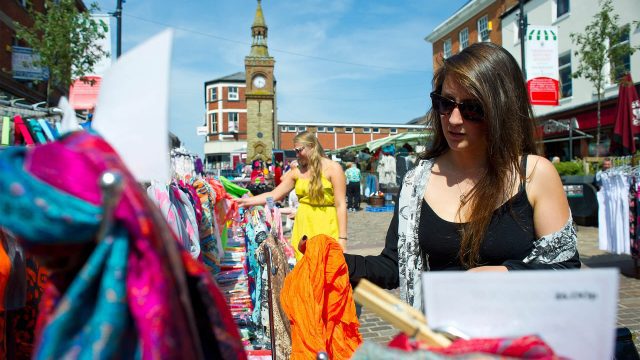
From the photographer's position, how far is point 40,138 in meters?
3.43

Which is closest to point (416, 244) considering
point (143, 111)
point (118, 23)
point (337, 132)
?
point (143, 111)

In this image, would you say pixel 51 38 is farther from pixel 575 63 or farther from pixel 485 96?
pixel 575 63

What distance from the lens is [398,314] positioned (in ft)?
2.55

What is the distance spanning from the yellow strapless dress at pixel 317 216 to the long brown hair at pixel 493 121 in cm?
326

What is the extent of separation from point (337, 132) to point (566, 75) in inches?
2050

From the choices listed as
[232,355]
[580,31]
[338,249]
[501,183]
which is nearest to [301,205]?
[338,249]

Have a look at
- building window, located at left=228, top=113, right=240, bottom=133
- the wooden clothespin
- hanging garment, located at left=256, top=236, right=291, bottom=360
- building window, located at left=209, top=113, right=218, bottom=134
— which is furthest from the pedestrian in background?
building window, located at left=209, top=113, right=218, bottom=134

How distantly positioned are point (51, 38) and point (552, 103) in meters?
12.2

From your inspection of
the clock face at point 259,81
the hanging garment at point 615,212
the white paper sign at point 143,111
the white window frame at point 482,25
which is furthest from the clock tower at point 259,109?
the white paper sign at point 143,111

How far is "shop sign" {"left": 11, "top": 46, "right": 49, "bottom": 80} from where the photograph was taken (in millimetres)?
11327

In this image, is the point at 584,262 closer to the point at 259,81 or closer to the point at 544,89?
the point at 544,89

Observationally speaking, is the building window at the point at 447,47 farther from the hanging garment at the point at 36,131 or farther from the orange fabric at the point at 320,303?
the orange fabric at the point at 320,303

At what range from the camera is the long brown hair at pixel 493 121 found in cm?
159

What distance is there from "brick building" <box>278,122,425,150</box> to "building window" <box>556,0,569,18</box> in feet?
149
